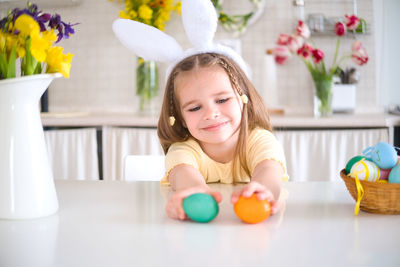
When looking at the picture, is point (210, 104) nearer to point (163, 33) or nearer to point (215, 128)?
point (215, 128)

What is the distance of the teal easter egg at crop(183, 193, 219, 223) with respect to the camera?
2.12 ft

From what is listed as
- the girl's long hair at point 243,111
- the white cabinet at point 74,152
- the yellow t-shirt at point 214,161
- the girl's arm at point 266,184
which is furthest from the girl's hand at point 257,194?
the white cabinet at point 74,152

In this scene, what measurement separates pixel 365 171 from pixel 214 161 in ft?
1.54

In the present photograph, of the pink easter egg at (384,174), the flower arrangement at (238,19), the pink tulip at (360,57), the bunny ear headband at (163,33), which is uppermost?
the flower arrangement at (238,19)

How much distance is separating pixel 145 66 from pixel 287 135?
1.07 metres

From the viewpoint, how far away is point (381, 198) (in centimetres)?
68

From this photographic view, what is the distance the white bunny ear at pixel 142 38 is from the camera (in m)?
0.89

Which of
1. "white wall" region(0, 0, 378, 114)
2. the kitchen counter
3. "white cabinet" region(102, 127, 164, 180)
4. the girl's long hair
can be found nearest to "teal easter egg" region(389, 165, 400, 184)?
the girl's long hair

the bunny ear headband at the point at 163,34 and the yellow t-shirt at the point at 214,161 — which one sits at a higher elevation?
the bunny ear headband at the point at 163,34

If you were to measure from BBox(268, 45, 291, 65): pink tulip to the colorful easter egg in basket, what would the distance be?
6.21ft

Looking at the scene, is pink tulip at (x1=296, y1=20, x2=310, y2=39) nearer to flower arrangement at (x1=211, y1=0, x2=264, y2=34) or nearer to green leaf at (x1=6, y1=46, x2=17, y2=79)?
flower arrangement at (x1=211, y1=0, x2=264, y2=34)

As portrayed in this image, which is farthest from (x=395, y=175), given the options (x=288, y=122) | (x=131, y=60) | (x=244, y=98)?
(x=131, y=60)

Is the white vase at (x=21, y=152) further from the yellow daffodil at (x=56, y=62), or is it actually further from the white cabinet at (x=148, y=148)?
the white cabinet at (x=148, y=148)

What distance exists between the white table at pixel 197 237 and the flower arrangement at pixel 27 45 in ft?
0.84
